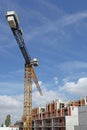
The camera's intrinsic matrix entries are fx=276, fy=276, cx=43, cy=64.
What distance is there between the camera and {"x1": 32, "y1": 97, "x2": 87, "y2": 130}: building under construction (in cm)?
8681

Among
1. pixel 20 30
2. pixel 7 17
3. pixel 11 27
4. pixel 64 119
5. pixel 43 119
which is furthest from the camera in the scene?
pixel 43 119

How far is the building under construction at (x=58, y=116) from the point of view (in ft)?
285

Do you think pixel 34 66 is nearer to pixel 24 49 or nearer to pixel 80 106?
pixel 24 49

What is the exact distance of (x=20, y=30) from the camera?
7106 cm

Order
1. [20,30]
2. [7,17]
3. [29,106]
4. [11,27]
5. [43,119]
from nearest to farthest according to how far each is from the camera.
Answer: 1. [7,17]
2. [11,27]
3. [20,30]
4. [29,106]
5. [43,119]

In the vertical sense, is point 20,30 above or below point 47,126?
above

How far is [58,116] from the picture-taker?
3629 inches

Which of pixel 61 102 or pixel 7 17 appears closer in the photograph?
pixel 7 17

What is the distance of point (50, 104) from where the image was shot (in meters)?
100

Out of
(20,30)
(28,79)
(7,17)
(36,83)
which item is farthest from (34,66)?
(7,17)

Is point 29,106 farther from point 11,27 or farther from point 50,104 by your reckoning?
point 11,27

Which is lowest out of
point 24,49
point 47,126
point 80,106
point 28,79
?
point 47,126

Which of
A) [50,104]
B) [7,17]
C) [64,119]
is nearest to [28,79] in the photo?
[50,104]

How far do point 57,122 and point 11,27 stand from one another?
40875 millimetres
